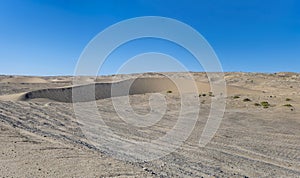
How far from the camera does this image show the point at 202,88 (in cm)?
4834

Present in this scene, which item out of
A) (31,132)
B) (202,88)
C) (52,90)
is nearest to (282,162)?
(31,132)

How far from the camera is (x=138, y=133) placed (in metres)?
12.1

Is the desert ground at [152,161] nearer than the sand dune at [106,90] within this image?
Yes

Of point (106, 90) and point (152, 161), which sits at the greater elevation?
point (106, 90)

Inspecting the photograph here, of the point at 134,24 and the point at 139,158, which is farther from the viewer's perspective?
the point at 134,24

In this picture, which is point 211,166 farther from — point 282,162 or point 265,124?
point 265,124

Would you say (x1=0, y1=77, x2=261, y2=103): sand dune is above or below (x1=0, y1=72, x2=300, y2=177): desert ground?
above

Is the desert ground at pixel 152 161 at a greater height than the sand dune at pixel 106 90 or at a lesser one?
lesser

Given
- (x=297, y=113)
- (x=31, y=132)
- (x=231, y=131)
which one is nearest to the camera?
(x=31, y=132)

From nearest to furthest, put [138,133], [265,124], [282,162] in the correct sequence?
[282,162]
[138,133]
[265,124]

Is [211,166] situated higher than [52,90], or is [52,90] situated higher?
[52,90]

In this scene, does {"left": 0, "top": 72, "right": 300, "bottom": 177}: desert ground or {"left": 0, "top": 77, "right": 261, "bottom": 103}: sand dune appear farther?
{"left": 0, "top": 77, "right": 261, "bottom": 103}: sand dune

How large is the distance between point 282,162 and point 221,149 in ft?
5.86

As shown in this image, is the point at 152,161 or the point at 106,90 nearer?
the point at 152,161
